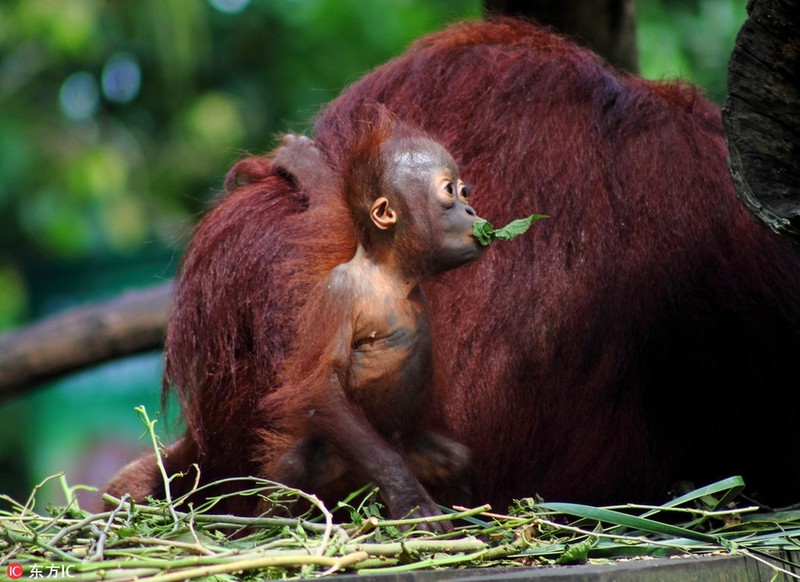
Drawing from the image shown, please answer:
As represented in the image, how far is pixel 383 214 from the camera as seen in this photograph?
2.79 m

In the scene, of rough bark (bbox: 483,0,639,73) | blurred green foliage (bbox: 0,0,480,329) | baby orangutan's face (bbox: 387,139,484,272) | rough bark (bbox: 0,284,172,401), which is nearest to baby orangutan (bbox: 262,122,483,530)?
baby orangutan's face (bbox: 387,139,484,272)

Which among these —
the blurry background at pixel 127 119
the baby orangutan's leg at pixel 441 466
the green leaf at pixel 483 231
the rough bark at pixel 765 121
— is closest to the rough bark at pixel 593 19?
the green leaf at pixel 483 231

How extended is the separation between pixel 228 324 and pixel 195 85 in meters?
10.8

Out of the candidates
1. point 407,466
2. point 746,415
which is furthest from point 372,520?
point 746,415

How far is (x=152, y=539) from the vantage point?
2188 mm

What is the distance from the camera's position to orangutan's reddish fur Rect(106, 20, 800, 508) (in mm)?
3043

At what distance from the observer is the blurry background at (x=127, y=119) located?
29.7 ft

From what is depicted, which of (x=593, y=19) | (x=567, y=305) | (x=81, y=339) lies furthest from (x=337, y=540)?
(x=81, y=339)

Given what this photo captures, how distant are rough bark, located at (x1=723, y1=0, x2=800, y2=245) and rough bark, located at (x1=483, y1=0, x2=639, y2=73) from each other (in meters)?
1.93

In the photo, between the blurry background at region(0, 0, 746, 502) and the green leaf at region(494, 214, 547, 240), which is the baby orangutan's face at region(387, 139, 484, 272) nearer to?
the green leaf at region(494, 214, 547, 240)

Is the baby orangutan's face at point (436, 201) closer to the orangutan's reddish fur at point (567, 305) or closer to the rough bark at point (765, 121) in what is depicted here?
the orangutan's reddish fur at point (567, 305)

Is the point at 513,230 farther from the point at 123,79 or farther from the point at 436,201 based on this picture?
the point at 123,79

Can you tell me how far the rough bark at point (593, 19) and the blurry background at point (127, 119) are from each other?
2.18 m

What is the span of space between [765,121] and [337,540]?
1.25 meters
